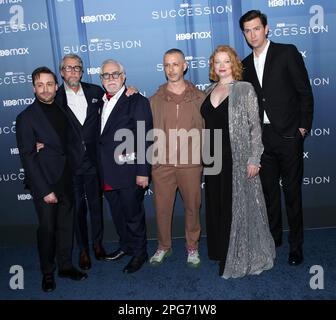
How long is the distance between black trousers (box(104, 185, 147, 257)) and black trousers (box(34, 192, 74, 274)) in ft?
1.27

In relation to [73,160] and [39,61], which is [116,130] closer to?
[73,160]

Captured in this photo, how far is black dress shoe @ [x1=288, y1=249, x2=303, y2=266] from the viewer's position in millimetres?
2891

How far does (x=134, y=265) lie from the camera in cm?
300

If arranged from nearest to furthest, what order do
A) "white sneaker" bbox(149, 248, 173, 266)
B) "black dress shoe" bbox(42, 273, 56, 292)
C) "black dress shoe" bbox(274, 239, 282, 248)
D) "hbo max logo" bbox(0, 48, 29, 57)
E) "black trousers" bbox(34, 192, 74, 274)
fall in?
1. "black trousers" bbox(34, 192, 74, 274)
2. "black dress shoe" bbox(42, 273, 56, 292)
3. "white sneaker" bbox(149, 248, 173, 266)
4. "black dress shoe" bbox(274, 239, 282, 248)
5. "hbo max logo" bbox(0, 48, 29, 57)

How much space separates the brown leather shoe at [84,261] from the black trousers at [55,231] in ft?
0.63

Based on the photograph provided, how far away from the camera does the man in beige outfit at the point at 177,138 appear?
108 inches

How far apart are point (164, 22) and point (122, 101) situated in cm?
107

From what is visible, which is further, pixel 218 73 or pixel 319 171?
pixel 319 171

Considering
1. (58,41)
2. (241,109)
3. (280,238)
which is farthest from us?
(58,41)

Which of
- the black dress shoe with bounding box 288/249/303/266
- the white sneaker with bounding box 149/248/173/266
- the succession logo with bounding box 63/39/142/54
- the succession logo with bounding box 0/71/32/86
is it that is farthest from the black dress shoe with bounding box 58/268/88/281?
the succession logo with bounding box 63/39/142/54

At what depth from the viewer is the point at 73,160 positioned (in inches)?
112

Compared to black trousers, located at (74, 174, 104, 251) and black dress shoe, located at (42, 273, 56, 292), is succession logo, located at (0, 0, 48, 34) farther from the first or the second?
black dress shoe, located at (42, 273, 56, 292)

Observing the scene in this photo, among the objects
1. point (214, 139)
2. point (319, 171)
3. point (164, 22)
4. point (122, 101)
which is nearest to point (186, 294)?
point (214, 139)

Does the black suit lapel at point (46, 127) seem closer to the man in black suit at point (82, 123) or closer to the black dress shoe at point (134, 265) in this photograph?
the man in black suit at point (82, 123)
